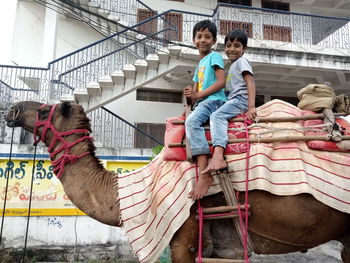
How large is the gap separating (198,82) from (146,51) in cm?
795

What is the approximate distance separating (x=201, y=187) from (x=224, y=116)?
0.66 metres

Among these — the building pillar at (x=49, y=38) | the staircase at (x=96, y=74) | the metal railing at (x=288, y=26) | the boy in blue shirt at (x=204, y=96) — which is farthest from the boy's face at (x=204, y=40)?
the building pillar at (x=49, y=38)

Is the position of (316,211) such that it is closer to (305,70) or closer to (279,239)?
(279,239)

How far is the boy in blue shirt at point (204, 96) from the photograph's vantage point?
7.54 ft

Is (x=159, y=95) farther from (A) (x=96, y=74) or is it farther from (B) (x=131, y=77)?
(A) (x=96, y=74)

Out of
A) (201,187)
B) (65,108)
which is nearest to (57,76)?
(65,108)

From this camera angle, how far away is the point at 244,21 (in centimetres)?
1226

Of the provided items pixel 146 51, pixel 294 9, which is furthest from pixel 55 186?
pixel 294 9

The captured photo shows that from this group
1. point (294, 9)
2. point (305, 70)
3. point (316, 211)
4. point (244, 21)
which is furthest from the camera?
Result: point (294, 9)

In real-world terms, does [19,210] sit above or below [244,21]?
below

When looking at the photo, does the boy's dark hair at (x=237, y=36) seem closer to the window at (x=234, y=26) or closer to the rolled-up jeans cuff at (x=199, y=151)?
the rolled-up jeans cuff at (x=199, y=151)

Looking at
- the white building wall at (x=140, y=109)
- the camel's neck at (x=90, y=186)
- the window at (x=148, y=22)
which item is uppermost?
the window at (x=148, y=22)

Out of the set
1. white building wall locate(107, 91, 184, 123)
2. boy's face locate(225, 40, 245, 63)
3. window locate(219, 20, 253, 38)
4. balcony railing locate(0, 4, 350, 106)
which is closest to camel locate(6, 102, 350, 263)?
boy's face locate(225, 40, 245, 63)

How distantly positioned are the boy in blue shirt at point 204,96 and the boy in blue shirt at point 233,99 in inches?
3.5
